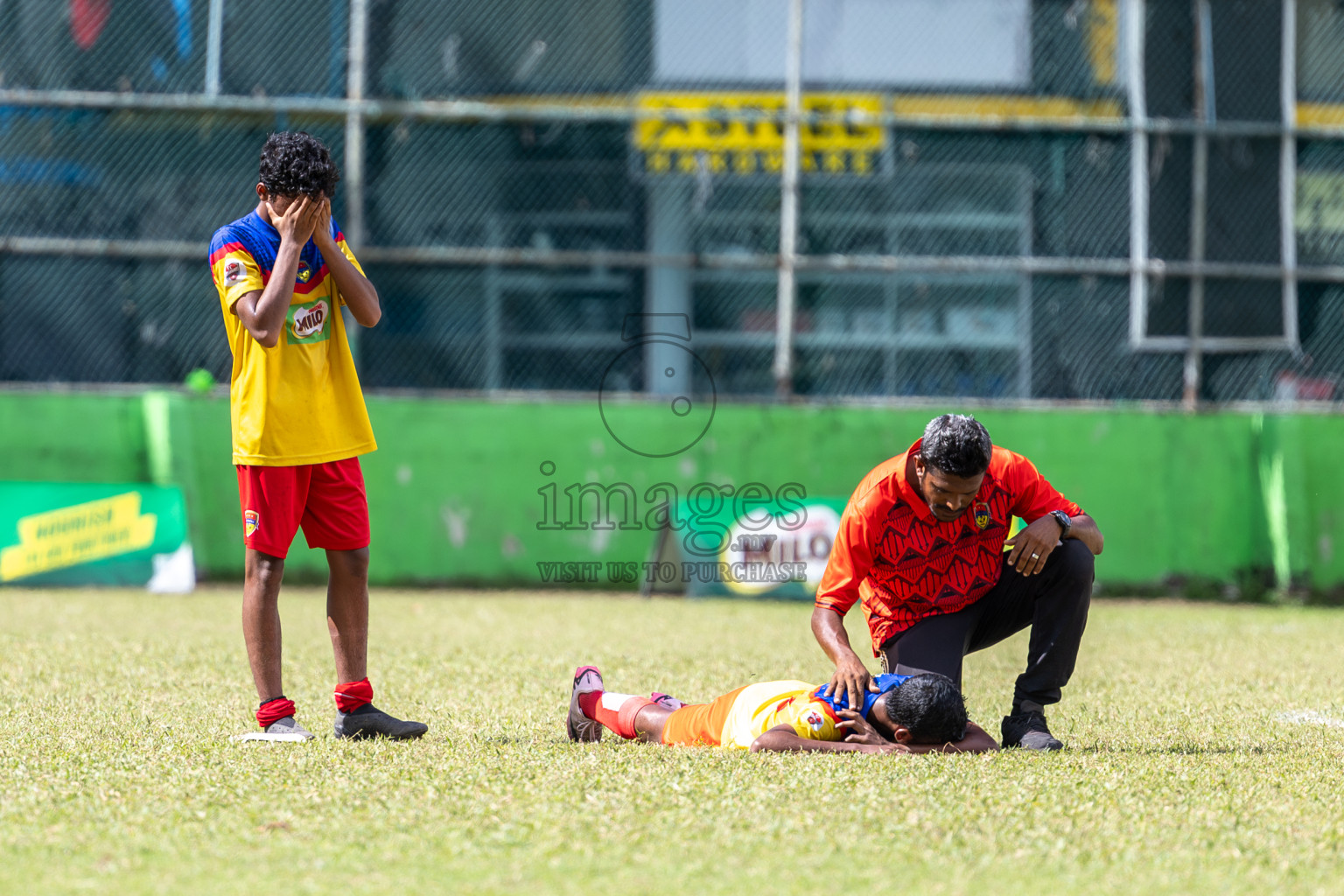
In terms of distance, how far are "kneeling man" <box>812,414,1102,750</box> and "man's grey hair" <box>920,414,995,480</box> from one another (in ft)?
0.36

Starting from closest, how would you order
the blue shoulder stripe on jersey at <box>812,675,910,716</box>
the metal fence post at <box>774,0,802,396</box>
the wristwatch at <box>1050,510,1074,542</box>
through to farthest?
the blue shoulder stripe on jersey at <box>812,675,910,716</box> < the wristwatch at <box>1050,510,1074,542</box> < the metal fence post at <box>774,0,802,396</box>

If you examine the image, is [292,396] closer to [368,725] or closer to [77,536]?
[368,725]

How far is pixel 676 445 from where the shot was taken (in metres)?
10.4

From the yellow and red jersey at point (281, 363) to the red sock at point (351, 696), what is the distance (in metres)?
0.75

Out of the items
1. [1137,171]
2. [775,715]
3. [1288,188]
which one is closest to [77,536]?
[775,715]

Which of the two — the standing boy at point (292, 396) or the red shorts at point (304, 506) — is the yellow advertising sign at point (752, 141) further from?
the red shorts at point (304, 506)

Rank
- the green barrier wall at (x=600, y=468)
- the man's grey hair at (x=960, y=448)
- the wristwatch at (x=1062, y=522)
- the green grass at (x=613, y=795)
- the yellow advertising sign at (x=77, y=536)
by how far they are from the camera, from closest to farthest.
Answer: the green grass at (x=613, y=795) → the man's grey hair at (x=960, y=448) → the wristwatch at (x=1062, y=522) → the yellow advertising sign at (x=77, y=536) → the green barrier wall at (x=600, y=468)

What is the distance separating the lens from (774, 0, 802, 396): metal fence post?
1079 centimetres

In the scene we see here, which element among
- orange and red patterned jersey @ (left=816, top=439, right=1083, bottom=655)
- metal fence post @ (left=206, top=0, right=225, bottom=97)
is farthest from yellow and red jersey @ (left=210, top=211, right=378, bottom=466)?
metal fence post @ (left=206, top=0, right=225, bottom=97)

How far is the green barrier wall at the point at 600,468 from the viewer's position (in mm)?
10203

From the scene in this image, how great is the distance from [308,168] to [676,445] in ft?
20.2

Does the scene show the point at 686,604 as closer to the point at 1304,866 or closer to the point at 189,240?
the point at 189,240

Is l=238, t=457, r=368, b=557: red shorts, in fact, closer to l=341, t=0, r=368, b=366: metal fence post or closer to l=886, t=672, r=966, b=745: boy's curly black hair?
l=886, t=672, r=966, b=745: boy's curly black hair

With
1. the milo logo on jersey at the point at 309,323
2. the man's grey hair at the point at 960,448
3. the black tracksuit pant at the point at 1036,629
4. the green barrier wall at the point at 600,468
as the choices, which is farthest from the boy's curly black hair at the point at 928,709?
the green barrier wall at the point at 600,468
